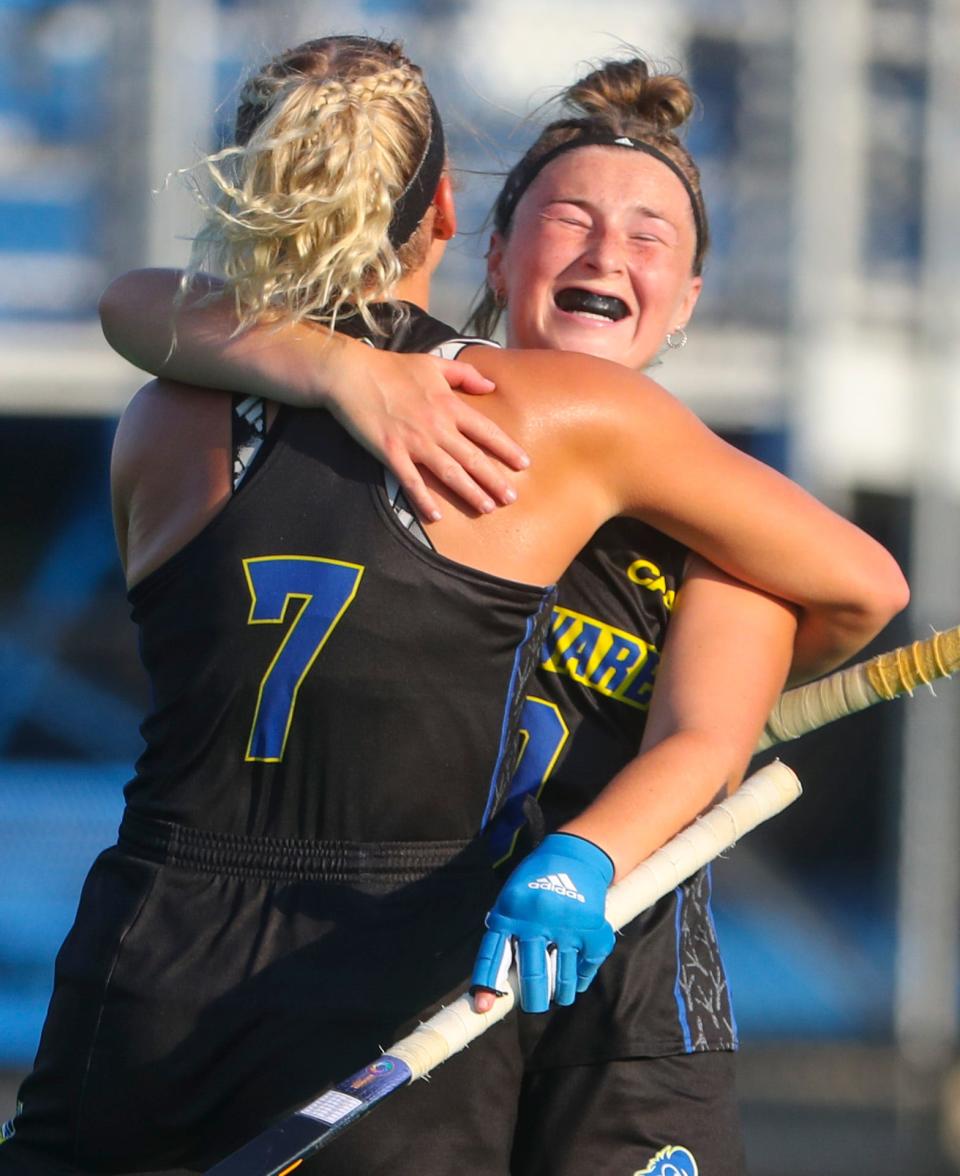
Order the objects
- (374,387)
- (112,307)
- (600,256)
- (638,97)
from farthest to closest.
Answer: (638,97) < (600,256) < (112,307) < (374,387)

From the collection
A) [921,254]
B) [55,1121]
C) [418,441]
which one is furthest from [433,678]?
[921,254]

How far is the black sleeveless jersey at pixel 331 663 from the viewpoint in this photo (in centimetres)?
179

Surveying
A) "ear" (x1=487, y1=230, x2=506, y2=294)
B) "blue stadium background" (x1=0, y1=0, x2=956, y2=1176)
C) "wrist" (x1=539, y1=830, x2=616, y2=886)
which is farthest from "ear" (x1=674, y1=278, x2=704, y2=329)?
"blue stadium background" (x1=0, y1=0, x2=956, y2=1176)

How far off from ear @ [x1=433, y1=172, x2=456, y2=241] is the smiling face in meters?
0.40

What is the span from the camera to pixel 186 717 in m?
1.85

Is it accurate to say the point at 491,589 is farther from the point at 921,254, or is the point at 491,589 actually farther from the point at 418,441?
the point at 921,254

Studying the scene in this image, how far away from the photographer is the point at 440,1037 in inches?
67.7

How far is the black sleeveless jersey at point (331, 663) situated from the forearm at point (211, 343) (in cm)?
7

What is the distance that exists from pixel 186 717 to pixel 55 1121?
449 millimetres

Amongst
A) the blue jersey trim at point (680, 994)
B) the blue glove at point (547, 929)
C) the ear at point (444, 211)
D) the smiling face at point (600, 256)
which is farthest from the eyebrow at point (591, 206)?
the blue glove at point (547, 929)

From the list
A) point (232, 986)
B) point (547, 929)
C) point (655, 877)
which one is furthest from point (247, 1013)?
point (655, 877)

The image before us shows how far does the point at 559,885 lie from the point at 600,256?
1.01 m

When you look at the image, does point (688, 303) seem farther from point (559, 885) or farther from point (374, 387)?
point (559, 885)

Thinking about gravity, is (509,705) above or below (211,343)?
below
